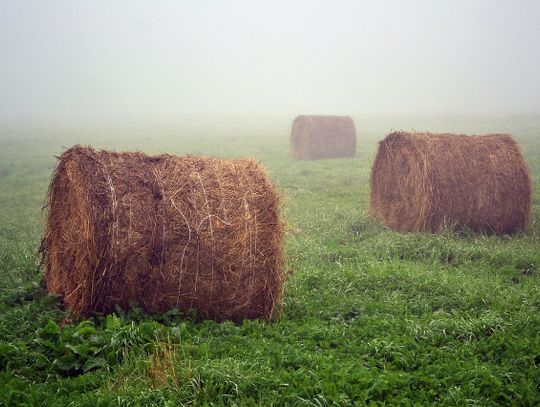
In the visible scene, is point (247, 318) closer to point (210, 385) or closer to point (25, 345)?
point (210, 385)

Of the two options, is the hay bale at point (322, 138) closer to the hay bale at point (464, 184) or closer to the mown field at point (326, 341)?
the hay bale at point (464, 184)

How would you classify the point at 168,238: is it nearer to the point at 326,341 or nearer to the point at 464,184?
the point at 326,341

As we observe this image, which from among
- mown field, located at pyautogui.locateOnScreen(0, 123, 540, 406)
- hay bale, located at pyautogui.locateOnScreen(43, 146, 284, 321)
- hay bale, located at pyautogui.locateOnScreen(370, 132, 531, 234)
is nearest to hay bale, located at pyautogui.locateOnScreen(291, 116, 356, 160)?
hay bale, located at pyautogui.locateOnScreen(370, 132, 531, 234)

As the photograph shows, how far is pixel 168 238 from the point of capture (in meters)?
6.55

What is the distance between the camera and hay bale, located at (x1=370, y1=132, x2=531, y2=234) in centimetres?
1102

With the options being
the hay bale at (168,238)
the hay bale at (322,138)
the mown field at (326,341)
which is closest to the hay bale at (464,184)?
the mown field at (326,341)

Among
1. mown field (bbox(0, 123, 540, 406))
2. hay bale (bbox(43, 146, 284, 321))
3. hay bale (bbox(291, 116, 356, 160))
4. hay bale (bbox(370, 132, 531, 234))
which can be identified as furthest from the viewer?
hay bale (bbox(291, 116, 356, 160))

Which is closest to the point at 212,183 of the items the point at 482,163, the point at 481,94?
the point at 482,163

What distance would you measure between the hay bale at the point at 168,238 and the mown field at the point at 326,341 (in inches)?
12.9

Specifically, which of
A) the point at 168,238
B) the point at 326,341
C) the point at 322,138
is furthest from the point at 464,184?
the point at 322,138

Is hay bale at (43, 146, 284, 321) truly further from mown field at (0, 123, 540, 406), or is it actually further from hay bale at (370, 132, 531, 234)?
hay bale at (370, 132, 531, 234)

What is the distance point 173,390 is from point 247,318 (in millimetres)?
2156

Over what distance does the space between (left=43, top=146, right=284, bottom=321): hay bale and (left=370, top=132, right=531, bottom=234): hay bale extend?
5231 mm

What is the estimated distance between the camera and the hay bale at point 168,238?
253 inches
